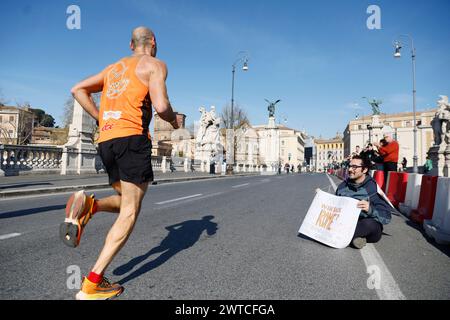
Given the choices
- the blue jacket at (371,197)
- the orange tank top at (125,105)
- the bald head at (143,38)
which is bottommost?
the blue jacket at (371,197)

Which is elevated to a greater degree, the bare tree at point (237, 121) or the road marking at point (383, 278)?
the bare tree at point (237, 121)

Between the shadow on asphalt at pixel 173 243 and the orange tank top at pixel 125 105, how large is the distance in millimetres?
1206

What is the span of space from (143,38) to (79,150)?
17571mm

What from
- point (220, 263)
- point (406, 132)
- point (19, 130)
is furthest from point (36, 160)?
point (406, 132)

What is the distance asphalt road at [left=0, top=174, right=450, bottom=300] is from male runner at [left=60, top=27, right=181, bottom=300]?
0.38 metres

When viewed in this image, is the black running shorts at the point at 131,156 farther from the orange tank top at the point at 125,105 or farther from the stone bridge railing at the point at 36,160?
the stone bridge railing at the point at 36,160

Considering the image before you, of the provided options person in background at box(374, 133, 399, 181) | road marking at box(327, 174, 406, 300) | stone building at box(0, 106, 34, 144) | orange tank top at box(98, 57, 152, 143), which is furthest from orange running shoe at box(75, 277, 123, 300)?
stone building at box(0, 106, 34, 144)

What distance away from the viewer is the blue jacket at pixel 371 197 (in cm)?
402

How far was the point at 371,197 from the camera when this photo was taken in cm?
417

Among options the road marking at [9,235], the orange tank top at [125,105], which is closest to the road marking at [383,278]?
the orange tank top at [125,105]

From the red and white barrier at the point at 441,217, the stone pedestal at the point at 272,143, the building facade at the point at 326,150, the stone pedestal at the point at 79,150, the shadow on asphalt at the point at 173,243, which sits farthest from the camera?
the building facade at the point at 326,150

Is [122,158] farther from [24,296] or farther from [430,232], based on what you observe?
[430,232]

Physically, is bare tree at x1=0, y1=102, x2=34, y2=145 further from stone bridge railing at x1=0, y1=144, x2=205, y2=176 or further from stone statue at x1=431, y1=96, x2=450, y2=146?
stone statue at x1=431, y1=96, x2=450, y2=146

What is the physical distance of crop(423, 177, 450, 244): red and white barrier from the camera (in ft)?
14.2
